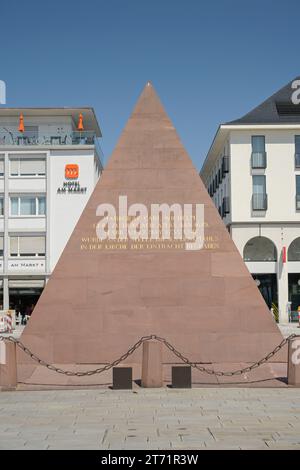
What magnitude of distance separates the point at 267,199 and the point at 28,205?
55.2ft

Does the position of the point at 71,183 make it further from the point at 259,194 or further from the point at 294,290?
the point at 294,290

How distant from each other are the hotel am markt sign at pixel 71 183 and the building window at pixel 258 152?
12054 mm

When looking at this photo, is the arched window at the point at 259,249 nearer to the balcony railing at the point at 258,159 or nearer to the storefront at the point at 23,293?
the balcony railing at the point at 258,159

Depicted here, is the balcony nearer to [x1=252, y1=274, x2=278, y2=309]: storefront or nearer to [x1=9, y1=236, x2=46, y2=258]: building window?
[x1=9, y1=236, x2=46, y2=258]: building window

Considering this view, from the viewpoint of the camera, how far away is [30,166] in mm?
46156

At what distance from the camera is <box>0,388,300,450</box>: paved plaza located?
8641 millimetres

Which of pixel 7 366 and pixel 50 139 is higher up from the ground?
pixel 50 139

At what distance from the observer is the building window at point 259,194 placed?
1746 inches

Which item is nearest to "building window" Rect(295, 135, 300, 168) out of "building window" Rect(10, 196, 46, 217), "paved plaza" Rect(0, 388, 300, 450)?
"building window" Rect(10, 196, 46, 217)

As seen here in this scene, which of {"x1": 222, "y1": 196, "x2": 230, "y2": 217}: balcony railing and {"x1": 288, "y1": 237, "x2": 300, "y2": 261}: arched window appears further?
{"x1": 222, "y1": 196, "x2": 230, "y2": 217}: balcony railing

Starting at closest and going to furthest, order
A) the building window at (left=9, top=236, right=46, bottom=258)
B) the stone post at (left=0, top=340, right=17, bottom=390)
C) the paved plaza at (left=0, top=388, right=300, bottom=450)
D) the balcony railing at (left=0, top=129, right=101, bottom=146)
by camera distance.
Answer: the paved plaza at (left=0, top=388, right=300, bottom=450)
the stone post at (left=0, top=340, right=17, bottom=390)
the building window at (left=9, top=236, right=46, bottom=258)
the balcony railing at (left=0, top=129, right=101, bottom=146)

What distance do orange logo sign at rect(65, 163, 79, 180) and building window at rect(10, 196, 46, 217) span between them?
7.78 feet

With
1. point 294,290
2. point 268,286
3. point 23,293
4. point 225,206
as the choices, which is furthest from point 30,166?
point 294,290

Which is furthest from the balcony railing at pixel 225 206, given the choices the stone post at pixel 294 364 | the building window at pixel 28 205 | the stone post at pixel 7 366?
the stone post at pixel 7 366
